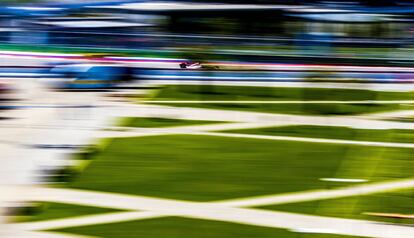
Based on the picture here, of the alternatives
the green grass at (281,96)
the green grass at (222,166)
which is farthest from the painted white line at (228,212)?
the green grass at (281,96)

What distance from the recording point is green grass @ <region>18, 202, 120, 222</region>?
38.0 ft

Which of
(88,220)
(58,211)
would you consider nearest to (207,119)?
(58,211)

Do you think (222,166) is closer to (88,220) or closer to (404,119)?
(88,220)

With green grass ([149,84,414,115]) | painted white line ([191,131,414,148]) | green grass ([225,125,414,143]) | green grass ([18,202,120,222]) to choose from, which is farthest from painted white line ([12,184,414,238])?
green grass ([149,84,414,115])

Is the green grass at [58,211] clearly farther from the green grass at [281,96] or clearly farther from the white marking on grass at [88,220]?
the green grass at [281,96]

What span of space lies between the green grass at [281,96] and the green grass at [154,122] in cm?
155

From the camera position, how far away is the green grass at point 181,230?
35.9ft

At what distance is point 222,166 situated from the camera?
14.3 m

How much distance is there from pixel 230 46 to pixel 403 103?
8.24 metres

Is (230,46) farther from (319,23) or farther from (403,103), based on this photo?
(403,103)

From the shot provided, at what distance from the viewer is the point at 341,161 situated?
578 inches

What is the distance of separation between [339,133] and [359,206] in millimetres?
4858

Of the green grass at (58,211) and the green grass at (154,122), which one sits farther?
the green grass at (154,122)

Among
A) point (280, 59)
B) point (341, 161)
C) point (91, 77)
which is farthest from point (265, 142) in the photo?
point (280, 59)
